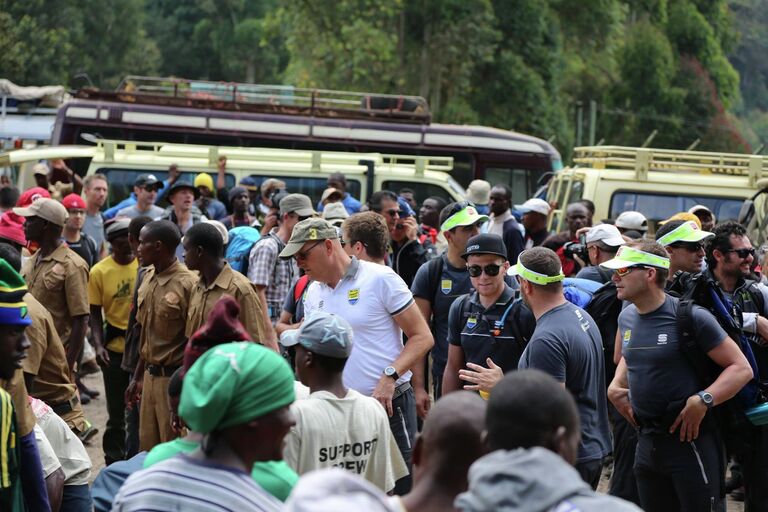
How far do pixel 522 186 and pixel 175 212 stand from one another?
9.31 meters

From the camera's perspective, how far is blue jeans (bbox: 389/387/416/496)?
6109 millimetres

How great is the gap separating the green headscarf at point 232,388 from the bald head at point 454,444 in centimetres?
42

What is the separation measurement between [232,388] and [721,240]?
4297mm

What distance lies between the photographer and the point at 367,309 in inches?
235

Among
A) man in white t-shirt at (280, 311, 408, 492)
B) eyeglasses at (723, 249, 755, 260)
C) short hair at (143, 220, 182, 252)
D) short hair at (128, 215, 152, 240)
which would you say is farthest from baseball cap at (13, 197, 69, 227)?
eyeglasses at (723, 249, 755, 260)

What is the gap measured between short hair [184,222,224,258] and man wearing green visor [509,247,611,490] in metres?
1.87

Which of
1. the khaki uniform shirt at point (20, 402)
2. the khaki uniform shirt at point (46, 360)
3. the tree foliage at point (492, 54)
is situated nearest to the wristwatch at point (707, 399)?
the khaki uniform shirt at point (20, 402)

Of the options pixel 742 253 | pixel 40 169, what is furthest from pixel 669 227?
pixel 40 169

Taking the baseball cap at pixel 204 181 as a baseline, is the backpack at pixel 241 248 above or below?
below

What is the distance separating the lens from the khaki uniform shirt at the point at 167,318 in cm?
685

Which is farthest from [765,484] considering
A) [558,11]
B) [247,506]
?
[558,11]

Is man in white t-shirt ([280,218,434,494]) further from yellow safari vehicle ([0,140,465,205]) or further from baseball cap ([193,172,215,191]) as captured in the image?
yellow safari vehicle ([0,140,465,205])

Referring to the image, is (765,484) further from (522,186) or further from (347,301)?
(522,186)

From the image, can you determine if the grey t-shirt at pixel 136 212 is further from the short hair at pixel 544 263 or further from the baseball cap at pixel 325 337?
the baseball cap at pixel 325 337
